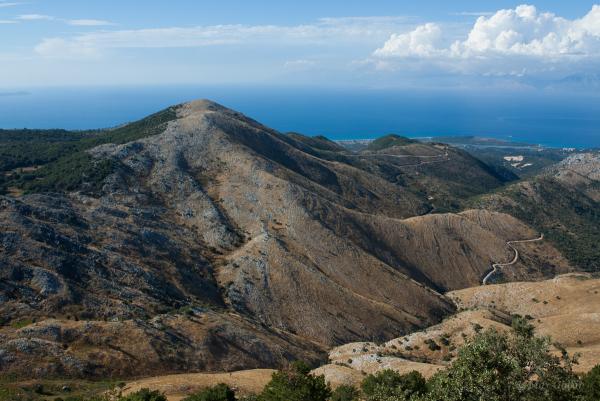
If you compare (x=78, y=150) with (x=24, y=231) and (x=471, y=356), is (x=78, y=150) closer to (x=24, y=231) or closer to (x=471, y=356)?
(x=24, y=231)

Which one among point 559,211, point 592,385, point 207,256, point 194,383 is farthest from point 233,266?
point 559,211

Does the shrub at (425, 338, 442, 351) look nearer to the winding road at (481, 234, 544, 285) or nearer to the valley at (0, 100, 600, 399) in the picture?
the valley at (0, 100, 600, 399)

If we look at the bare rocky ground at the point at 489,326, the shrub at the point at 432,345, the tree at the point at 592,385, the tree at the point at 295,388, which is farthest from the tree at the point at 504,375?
the shrub at the point at 432,345

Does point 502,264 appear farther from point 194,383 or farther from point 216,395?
point 216,395

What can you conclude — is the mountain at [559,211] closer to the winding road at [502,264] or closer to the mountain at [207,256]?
the mountain at [207,256]

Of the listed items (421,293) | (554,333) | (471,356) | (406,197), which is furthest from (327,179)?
(471,356)

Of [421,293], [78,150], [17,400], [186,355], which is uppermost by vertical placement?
[78,150]
